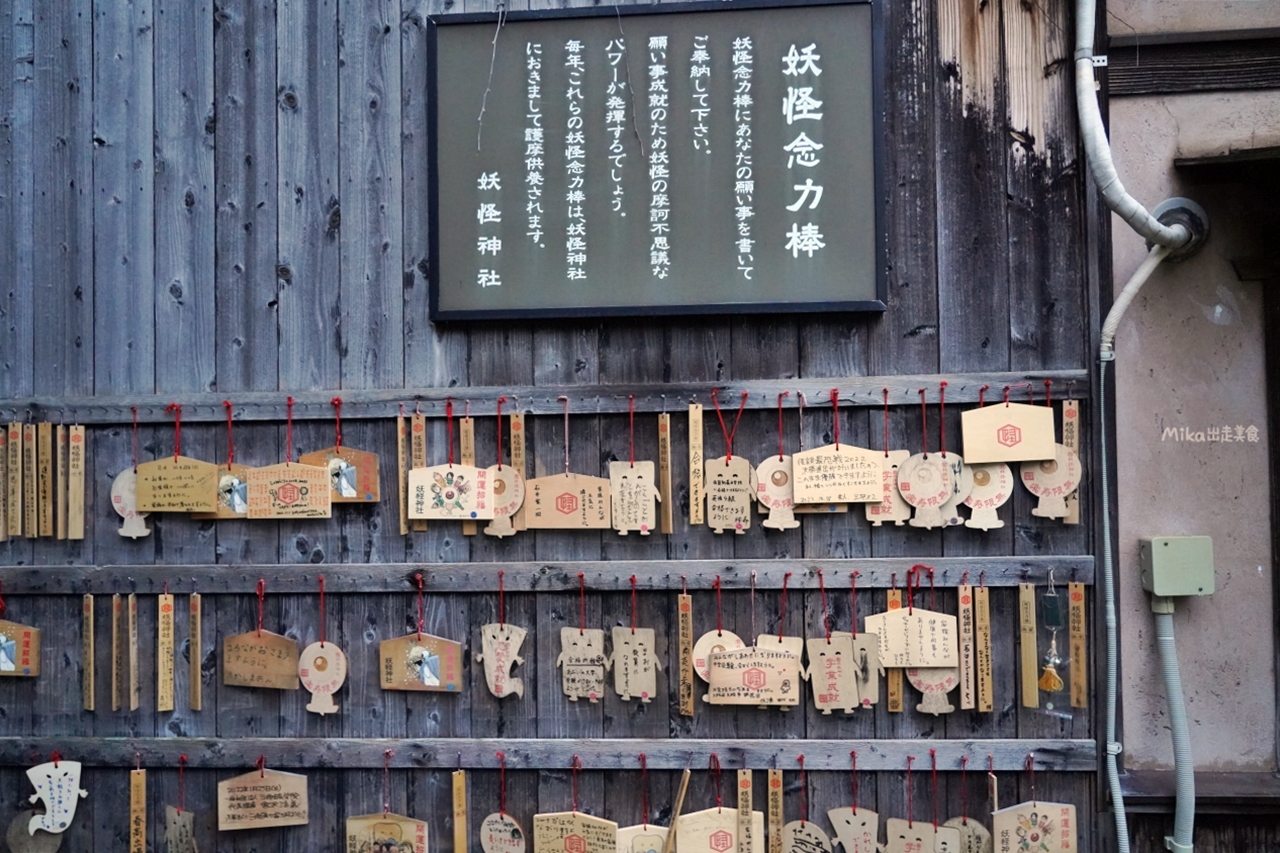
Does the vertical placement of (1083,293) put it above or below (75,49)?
below

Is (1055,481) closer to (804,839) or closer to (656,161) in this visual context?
(804,839)

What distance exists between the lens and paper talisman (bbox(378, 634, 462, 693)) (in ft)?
10.1

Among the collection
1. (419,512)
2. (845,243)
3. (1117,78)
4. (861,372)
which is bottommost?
(419,512)

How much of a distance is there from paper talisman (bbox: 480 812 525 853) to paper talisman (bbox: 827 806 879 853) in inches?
42.8

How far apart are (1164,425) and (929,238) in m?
0.99

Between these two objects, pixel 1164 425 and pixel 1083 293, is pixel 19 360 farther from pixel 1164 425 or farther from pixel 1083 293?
pixel 1164 425

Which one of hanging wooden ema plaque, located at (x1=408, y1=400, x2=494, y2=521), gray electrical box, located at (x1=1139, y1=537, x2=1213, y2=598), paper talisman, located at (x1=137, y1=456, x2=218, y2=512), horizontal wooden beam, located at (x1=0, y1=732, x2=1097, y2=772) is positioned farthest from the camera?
paper talisman, located at (x1=137, y1=456, x2=218, y2=512)

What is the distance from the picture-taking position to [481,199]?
3096 millimetres

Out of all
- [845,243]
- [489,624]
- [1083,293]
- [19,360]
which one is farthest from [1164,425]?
[19,360]

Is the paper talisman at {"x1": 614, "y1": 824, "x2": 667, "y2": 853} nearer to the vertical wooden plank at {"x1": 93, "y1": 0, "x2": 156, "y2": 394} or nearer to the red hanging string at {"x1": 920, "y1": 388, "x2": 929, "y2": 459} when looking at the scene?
the red hanging string at {"x1": 920, "y1": 388, "x2": 929, "y2": 459}

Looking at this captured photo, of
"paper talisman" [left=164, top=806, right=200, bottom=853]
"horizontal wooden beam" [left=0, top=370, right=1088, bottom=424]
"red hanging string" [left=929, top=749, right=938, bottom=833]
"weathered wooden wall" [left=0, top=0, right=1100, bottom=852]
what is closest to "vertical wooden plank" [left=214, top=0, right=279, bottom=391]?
"weathered wooden wall" [left=0, top=0, right=1100, bottom=852]

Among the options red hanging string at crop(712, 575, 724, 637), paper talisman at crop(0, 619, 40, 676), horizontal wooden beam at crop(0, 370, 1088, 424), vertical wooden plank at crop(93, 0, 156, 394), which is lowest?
paper talisman at crop(0, 619, 40, 676)

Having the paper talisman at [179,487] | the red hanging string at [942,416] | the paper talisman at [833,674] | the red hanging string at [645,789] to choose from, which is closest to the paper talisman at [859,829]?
the paper talisman at [833,674]

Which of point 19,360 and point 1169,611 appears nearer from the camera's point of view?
point 1169,611
